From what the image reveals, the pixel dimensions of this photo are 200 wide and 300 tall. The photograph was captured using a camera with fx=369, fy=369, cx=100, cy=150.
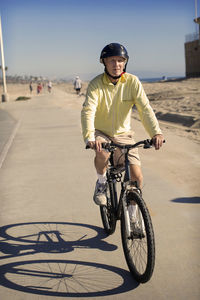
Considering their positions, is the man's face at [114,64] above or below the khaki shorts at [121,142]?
above

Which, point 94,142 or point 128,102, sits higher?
point 128,102

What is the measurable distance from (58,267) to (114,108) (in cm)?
160

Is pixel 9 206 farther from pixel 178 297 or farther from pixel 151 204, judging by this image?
pixel 178 297

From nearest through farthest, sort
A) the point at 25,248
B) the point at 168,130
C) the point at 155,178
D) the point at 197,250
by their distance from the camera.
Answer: the point at 197,250
the point at 25,248
the point at 155,178
the point at 168,130

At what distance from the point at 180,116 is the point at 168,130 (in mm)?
2588

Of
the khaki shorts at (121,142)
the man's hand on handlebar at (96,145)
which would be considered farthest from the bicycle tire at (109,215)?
the man's hand on handlebar at (96,145)

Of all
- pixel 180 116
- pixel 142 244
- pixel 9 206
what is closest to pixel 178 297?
pixel 142 244

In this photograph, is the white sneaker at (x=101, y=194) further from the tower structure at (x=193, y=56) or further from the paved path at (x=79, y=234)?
the tower structure at (x=193, y=56)

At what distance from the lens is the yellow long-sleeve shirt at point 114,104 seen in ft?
11.5

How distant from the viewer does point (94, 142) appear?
3217mm

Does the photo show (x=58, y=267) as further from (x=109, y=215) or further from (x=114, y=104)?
(x=114, y=104)

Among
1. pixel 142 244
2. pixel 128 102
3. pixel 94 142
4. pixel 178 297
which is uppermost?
pixel 128 102

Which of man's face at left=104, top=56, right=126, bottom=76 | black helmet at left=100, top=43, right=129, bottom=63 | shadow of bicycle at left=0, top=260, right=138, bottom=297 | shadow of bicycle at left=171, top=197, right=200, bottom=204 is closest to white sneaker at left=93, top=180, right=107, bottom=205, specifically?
shadow of bicycle at left=0, top=260, right=138, bottom=297

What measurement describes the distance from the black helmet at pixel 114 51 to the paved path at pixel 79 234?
1906 mm
